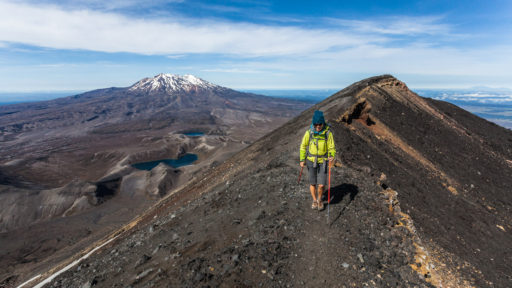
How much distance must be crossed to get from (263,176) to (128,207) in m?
36.4

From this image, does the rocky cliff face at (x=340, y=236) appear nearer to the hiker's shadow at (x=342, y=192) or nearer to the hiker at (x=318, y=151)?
the hiker's shadow at (x=342, y=192)

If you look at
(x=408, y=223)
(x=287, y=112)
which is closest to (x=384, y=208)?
(x=408, y=223)

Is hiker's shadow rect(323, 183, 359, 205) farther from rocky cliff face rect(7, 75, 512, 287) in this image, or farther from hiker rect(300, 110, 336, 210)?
hiker rect(300, 110, 336, 210)

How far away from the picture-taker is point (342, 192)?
7457 millimetres

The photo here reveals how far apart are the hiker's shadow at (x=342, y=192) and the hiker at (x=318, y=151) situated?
0.69 metres

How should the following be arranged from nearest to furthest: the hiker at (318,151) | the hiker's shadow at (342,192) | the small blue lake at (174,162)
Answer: the hiker at (318,151)
the hiker's shadow at (342,192)
the small blue lake at (174,162)

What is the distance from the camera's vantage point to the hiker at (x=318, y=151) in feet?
20.3

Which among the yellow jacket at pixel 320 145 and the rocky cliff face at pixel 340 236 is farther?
→ the yellow jacket at pixel 320 145

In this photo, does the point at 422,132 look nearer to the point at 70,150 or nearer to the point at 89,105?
the point at 70,150

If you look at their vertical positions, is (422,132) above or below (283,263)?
above

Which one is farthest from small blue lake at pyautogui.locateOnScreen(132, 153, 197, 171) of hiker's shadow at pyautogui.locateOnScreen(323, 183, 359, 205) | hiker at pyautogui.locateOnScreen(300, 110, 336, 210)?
hiker at pyautogui.locateOnScreen(300, 110, 336, 210)

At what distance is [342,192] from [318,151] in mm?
1997

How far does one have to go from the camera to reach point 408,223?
6.73 meters

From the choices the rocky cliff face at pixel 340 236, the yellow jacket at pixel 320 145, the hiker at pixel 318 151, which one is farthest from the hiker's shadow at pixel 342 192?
the yellow jacket at pixel 320 145
